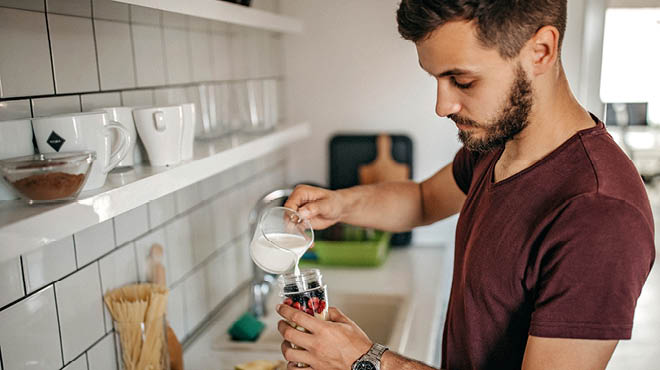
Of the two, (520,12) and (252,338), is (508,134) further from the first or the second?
(252,338)

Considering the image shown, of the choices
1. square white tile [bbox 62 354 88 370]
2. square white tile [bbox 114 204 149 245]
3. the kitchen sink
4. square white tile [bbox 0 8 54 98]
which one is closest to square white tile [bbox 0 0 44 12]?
square white tile [bbox 0 8 54 98]

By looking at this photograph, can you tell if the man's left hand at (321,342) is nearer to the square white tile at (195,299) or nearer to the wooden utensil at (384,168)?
the square white tile at (195,299)

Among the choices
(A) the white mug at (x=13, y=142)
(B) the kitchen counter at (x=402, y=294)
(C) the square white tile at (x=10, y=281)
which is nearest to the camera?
(A) the white mug at (x=13, y=142)

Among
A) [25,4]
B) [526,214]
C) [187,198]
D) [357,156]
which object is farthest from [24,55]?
[357,156]

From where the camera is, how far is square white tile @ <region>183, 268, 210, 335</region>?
1650 millimetres

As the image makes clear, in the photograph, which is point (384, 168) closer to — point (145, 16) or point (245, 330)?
point (245, 330)

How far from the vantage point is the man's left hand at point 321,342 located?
102 centimetres

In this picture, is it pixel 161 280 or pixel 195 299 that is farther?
pixel 195 299

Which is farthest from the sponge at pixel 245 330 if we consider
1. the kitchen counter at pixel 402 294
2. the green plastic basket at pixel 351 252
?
the green plastic basket at pixel 351 252

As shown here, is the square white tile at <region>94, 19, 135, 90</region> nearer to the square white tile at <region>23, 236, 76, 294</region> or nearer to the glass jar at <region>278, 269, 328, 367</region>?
the square white tile at <region>23, 236, 76, 294</region>

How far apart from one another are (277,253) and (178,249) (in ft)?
1.81

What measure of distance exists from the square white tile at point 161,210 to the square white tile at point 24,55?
0.45 m

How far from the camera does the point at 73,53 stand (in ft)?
3.69

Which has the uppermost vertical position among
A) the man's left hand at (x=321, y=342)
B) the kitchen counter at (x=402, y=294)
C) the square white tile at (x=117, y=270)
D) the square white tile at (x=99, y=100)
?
the square white tile at (x=99, y=100)
